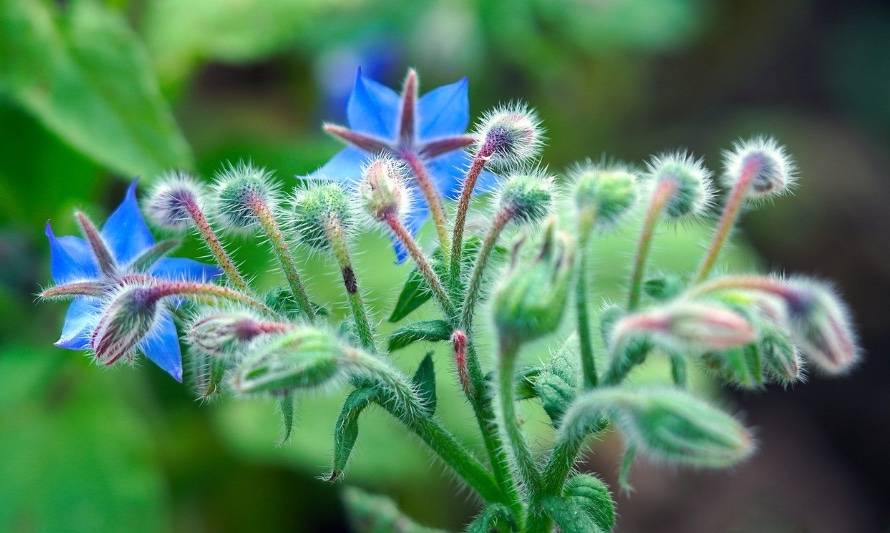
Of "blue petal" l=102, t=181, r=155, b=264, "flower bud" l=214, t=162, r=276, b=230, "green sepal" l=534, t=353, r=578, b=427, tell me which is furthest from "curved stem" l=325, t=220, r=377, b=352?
"blue petal" l=102, t=181, r=155, b=264

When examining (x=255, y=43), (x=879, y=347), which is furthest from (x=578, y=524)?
(x=879, y=347)

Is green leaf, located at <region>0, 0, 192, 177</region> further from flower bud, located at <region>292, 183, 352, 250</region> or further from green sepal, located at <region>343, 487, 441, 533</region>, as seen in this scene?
flower bud, located at <region>292, 183, 352, 250</region>

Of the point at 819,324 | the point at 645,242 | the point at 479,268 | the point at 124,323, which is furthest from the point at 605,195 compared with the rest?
the point at 124,323

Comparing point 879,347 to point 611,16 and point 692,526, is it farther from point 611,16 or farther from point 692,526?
point 611,16

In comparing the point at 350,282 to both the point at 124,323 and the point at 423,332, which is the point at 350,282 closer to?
the point at 423,332

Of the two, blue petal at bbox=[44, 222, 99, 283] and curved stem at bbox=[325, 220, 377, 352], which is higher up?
blue petal at bbox=[44, 222, 99, 283]

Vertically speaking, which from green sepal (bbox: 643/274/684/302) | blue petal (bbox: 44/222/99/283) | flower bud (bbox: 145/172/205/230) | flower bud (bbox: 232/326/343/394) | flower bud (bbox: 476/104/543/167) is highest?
flower bud (bbox: 476/104/543/167)

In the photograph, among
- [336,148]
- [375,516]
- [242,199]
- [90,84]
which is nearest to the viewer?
[242,199]
